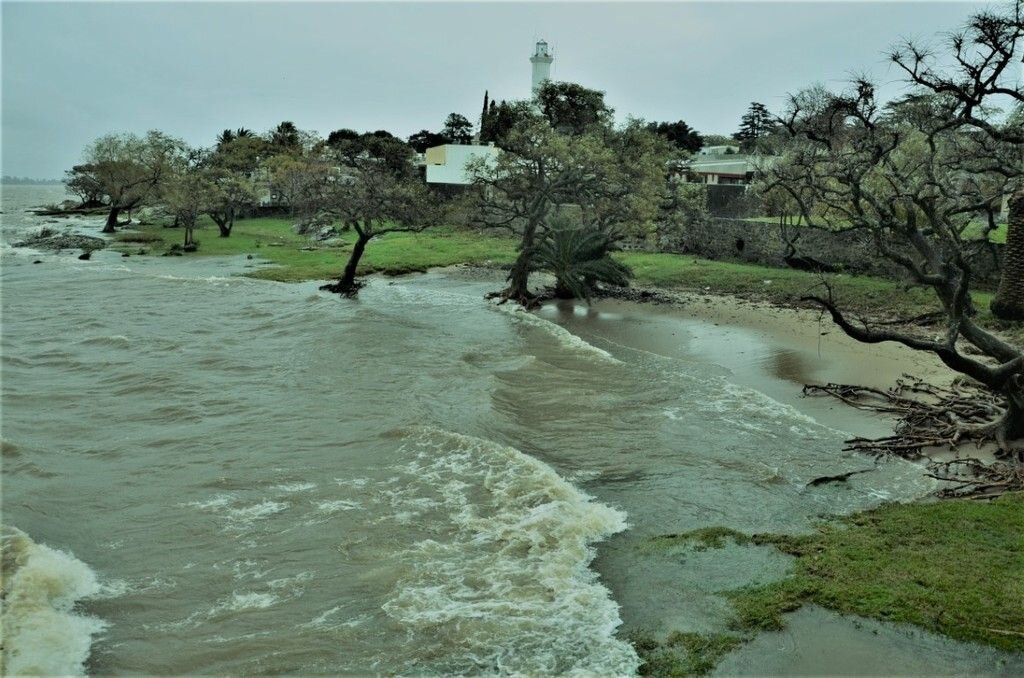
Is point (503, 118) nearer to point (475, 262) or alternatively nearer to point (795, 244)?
point (475, 262)

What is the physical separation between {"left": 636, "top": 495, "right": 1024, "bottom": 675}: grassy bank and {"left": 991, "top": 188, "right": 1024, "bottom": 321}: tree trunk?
13095mm

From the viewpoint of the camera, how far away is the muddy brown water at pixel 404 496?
6594 mm

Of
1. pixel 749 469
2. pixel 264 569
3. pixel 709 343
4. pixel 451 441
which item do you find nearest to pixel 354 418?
pixel 451 441

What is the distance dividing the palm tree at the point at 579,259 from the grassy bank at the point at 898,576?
52.9ft

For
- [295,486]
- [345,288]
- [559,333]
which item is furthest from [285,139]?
[295,486]

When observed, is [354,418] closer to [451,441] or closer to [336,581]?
[451,441]

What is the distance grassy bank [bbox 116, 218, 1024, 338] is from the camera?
2259 centimetres

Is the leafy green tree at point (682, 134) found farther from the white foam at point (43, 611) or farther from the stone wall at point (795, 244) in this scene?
the white foam at point (43, 611)

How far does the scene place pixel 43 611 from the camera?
23.0 feet

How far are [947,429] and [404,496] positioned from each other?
7.71m

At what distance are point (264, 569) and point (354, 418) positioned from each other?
17.6ft

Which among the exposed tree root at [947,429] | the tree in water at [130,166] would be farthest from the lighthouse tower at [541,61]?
the exposed tree root at [947,429]

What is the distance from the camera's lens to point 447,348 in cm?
1895

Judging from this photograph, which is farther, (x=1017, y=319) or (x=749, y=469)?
(x=1017, y=319)
